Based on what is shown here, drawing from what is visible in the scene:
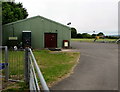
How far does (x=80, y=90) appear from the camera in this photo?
6551mm

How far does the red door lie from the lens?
2519 cm

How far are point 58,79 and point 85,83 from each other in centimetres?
118

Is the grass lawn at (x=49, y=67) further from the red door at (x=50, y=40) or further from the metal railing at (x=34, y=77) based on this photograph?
the red door at (x=50, y=40)

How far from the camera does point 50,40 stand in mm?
25203

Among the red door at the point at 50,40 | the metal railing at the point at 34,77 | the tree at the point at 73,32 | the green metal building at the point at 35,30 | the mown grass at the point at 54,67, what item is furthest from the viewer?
the tree at the point at 73,32

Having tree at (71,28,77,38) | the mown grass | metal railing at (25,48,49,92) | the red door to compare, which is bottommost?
the mown grass

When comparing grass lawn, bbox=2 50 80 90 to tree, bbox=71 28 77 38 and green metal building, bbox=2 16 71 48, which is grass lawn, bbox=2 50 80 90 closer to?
green metal building, bbox=2 16 71 48

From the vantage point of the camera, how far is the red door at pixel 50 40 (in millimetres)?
25188

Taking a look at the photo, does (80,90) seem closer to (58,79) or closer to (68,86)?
(68,86)

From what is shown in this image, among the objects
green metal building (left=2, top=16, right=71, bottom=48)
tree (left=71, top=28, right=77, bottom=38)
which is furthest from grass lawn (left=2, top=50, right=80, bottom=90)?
tree (left=71, top=28, right=77, bottom=38)

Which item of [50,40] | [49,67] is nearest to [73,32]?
[50,40]

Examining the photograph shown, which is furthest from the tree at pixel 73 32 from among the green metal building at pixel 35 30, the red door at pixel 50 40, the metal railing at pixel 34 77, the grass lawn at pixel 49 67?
the metal railing at pixel 34 77

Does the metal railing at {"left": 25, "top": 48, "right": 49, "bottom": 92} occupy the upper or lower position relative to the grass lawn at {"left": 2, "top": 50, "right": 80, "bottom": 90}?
upper

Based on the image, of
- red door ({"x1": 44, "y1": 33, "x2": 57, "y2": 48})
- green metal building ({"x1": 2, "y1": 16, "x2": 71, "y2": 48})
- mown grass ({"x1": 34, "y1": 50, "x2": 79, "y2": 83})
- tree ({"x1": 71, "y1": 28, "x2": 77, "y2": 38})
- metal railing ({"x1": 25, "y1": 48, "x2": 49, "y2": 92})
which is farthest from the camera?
tree ({"x1": 71, "y1": 28, "x2": 77, "y2": 38})
